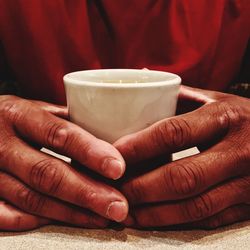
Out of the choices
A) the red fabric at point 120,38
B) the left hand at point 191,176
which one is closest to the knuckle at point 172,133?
the left hand at point 191,176

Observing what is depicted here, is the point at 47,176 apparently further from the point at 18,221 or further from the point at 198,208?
the point at 198,208

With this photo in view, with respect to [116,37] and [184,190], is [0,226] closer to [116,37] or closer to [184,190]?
[184,190]

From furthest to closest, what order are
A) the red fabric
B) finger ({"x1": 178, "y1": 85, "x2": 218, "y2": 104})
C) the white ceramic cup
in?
the red fabric
finger ({"x1": 178, "y1": 85, "x2": 218, "y2": 104})
the white ceramic cup

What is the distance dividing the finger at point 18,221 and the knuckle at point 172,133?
6.5 inches

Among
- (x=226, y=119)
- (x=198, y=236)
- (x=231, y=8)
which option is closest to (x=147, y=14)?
(x=231, y=8)

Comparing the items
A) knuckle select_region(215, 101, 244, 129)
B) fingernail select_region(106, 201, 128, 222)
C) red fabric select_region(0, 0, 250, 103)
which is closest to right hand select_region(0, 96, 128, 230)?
fingernail select_region(106, 201, 128, 222)

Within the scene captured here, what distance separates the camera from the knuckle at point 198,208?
464mm

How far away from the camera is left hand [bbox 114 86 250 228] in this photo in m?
0.46

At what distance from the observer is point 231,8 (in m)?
0.92

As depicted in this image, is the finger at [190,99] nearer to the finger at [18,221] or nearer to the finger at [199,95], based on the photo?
the finger at [199,95]

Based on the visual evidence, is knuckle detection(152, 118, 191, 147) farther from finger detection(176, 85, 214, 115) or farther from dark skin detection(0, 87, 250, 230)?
finger detection(176, 85, 214, 115)

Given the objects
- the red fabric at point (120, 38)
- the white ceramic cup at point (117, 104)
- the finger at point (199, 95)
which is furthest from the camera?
the red fabric at point (120, 38)

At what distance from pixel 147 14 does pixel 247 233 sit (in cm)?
56

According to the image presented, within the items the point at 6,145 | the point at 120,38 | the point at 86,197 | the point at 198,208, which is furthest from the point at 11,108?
the point at 120,38
